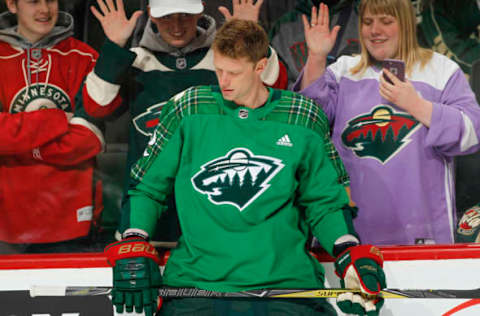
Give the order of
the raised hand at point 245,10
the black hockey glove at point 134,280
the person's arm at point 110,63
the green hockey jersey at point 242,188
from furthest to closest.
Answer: the raised hand at point 245,10
the person's arm at point 110,63
the green hockey jersey at point 242,188
the black hockey glove at point 134,280

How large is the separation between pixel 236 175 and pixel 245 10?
29.4 inches

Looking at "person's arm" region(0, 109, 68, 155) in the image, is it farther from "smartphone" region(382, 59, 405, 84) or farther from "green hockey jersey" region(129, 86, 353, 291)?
"smartphone" region(382, 59, 405, 84)

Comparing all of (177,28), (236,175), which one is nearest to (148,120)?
(177,28)

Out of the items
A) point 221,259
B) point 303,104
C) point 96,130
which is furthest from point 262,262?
point 96,130

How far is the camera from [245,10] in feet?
8.20

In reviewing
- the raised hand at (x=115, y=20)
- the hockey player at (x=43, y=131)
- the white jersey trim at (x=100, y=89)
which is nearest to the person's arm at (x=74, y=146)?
the hockey player at (x=43, y=131)

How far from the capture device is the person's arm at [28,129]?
7.88 ft

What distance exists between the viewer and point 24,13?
244cm

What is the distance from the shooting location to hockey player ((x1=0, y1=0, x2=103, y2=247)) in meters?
2.42

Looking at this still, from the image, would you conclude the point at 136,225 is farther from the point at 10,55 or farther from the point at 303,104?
the point at 10,55

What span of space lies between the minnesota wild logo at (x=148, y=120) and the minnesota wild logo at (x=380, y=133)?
0.75 meters

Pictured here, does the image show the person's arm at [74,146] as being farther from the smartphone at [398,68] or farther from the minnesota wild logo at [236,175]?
the smartphone at [398,68]

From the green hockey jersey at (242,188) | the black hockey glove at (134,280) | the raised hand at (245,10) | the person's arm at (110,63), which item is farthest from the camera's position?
the raised hand at (245,10)

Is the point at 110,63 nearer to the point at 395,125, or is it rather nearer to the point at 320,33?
the point at 320,33
